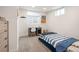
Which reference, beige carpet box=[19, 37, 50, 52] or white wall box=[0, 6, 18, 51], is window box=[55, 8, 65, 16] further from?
white wall box=[0, 6, 18, 51]

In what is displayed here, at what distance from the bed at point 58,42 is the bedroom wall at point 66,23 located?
0.36ft

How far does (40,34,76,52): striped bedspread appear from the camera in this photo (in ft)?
5.62

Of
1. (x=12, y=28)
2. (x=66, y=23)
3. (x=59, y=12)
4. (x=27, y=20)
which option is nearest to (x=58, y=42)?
(x=66, y=23)

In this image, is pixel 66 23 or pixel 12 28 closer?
pixel 66 23

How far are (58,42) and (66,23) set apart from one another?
1.51ft

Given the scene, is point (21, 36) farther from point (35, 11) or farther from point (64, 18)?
point (64, 18)

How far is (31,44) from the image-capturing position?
2.14m

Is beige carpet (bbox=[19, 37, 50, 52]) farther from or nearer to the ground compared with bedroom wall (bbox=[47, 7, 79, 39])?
nearer to the ground

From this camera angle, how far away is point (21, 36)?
204 centimetres

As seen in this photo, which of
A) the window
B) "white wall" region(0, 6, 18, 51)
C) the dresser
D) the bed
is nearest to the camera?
the bed

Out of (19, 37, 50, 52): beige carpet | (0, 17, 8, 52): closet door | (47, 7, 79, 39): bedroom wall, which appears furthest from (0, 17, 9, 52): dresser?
(47, 7, 79, 39): bedroom wall

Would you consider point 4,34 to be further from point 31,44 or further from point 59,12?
point 59,12

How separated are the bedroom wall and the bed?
11cm
